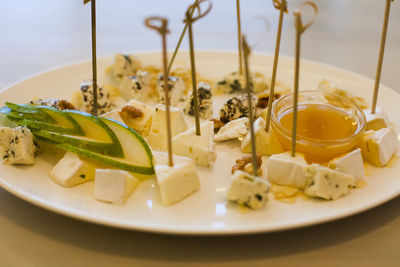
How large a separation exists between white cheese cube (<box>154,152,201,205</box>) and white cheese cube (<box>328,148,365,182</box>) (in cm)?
54

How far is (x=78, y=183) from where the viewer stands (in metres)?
1.63

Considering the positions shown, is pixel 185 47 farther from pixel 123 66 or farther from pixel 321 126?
pixel 321 126

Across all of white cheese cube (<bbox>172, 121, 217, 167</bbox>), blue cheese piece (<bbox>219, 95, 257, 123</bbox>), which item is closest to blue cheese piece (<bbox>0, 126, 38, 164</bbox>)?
white cheese cube (<bbox>172, 121, 217, 167</bbox>)

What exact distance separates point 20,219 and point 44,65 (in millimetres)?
1818

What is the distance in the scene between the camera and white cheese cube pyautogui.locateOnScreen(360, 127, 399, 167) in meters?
1.74

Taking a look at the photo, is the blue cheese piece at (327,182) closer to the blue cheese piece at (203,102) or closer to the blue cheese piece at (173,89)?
the blue cheese piece at (203,102)

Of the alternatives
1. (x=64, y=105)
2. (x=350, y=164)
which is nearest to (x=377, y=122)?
(x=350, y=164)

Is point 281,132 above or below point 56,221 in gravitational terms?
above

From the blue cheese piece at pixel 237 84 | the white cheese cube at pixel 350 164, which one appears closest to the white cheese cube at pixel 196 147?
the white cheese cube at pixel 350 164

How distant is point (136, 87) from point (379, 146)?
1287 millimetres

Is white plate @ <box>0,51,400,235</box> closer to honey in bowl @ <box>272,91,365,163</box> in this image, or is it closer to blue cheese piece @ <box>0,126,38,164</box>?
blue cheese piece @ <box>0,126,38,164</box>

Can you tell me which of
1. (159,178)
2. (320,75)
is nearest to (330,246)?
(159,178)

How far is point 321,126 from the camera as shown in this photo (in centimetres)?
185

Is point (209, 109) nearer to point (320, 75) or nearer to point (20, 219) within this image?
point (320, 75)
